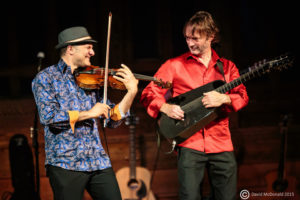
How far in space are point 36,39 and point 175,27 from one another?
6.62ft

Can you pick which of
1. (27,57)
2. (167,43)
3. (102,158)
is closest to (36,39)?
(27,57)

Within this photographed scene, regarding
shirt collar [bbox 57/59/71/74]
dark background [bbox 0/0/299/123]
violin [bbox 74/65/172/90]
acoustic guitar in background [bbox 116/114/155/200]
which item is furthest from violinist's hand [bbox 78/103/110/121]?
dark background [bbox 0/0/299/123]

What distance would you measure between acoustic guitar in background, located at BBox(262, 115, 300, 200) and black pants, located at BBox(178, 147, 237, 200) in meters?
1.49

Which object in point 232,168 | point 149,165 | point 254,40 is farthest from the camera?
point 254,40

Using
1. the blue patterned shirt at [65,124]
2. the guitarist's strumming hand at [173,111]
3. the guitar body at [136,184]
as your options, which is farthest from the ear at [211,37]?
the guitar body at [136,184]

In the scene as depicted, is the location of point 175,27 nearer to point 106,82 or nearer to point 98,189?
point 106,82

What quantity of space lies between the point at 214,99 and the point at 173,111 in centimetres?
38

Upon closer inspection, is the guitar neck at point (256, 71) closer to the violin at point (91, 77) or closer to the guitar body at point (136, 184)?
the violin at point (91, 77)

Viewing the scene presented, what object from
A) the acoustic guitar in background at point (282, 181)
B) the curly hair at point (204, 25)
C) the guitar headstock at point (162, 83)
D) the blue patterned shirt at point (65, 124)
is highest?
the curly hair at point (204, 25)

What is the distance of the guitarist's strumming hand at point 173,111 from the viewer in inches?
121

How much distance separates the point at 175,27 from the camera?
5.07 m

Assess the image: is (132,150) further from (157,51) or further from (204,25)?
(204,25)

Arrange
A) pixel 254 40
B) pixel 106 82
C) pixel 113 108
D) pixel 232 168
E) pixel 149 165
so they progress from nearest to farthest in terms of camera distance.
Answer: pixel 106 82 → pixel 113 108 → pixel 232 168 → pixel 149 165 → pixel 254 40

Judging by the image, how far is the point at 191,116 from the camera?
3.09m
